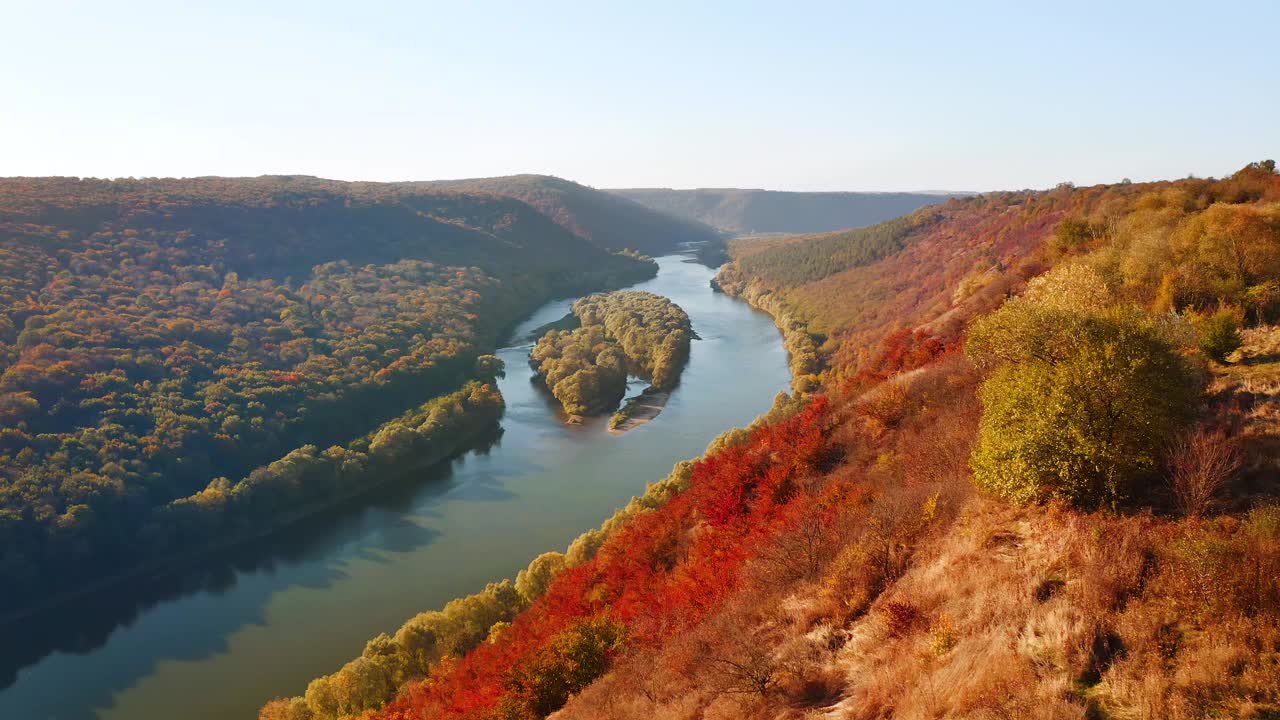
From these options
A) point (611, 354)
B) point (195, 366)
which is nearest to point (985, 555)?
point (195, 366)

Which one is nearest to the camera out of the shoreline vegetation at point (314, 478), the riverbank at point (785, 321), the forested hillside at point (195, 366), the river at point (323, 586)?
the river at point (323, 586)

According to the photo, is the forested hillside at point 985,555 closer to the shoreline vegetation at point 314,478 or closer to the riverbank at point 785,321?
the shoreline vegetation at point 314,478

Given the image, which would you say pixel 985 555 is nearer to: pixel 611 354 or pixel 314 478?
pixel 314 478

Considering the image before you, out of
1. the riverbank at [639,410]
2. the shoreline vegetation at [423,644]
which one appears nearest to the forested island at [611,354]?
the riverbank at [639,410]

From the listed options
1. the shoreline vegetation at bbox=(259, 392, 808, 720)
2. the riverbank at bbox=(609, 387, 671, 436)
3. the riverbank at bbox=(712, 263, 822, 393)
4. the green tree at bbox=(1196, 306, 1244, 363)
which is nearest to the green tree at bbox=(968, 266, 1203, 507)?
the green tree at bbox=(1196, 306, 1244, 363)

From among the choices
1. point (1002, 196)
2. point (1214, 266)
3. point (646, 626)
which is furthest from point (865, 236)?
point (646, 626)
